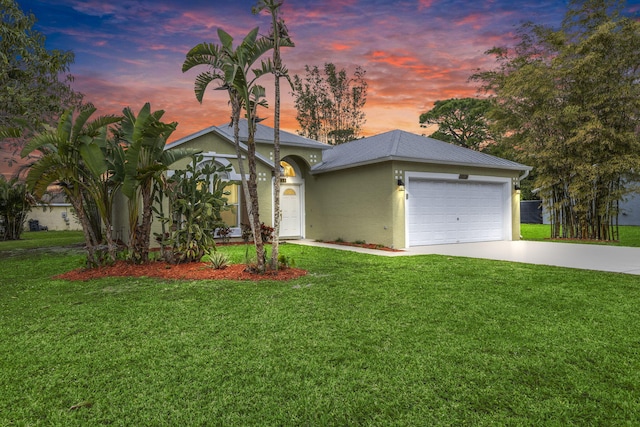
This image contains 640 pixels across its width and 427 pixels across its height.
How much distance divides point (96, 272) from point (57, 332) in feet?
12.8

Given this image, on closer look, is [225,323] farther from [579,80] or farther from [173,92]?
[579,80]

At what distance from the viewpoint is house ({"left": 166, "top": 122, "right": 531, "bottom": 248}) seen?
1248 cm

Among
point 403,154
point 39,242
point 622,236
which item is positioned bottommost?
point 622,236

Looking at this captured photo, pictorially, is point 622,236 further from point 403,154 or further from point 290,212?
point 290,212

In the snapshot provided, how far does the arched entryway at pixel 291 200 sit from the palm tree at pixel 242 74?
8798mm

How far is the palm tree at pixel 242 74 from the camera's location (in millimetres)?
6605

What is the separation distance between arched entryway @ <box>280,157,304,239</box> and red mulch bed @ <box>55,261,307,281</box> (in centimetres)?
797

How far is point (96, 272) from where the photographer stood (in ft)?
25.2

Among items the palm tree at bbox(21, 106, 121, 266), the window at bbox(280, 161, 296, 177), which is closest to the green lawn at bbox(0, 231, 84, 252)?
the window at bbox(280, 161, 296, 177)

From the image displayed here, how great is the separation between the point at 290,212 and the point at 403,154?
241 inches

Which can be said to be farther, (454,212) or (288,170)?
(288,170)

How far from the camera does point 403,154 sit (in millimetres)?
12148

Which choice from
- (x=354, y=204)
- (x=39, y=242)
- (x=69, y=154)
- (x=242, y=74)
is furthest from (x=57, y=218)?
(x=242, y=74)

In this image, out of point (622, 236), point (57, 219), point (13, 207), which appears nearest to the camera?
point (622, 236)
